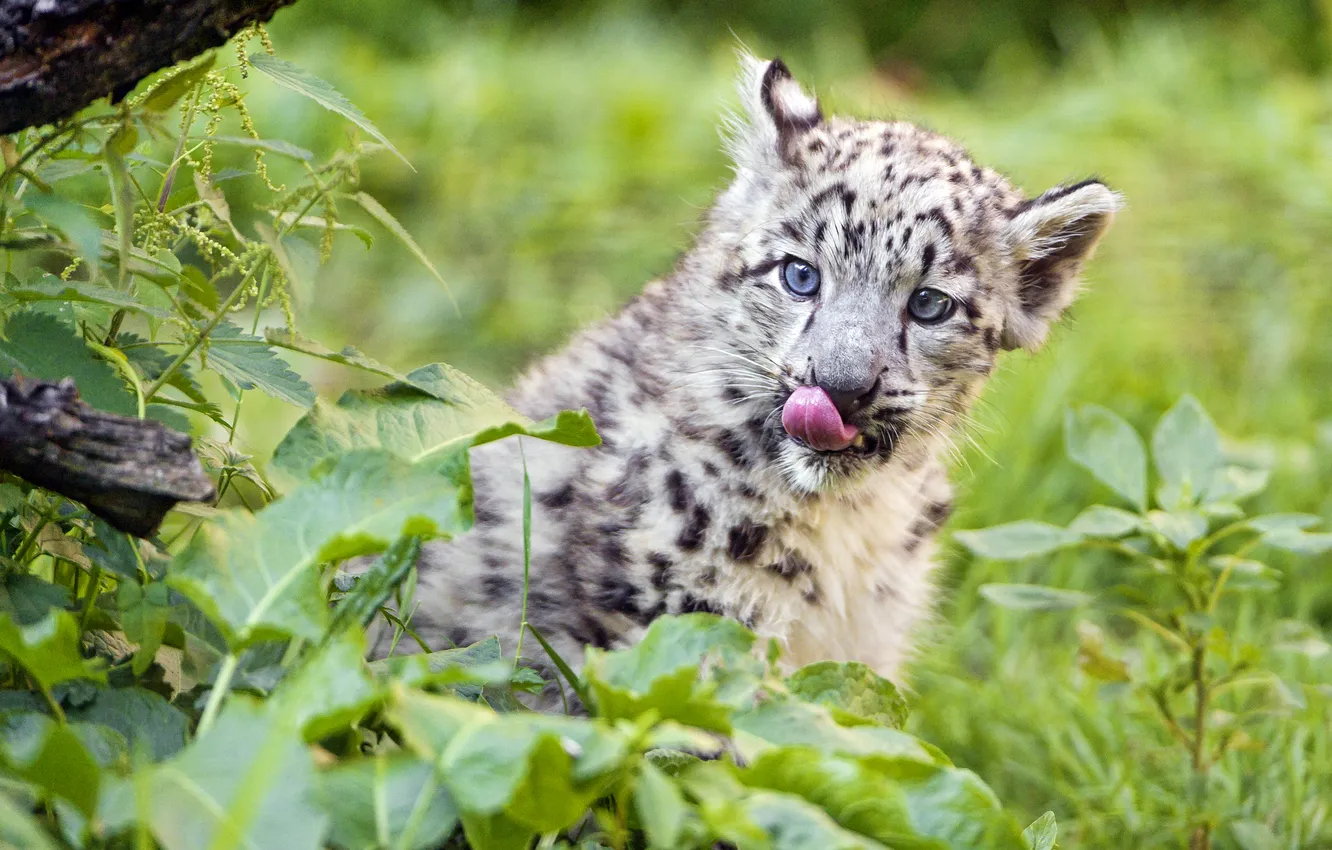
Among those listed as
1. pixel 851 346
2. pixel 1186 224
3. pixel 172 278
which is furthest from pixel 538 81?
pixel 172 278

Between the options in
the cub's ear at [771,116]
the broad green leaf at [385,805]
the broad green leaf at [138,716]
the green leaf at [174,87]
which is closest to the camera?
the broad green leaf at [385,805]

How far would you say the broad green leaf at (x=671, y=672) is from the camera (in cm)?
153

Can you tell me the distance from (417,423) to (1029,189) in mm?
4939

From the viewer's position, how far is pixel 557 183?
702cm

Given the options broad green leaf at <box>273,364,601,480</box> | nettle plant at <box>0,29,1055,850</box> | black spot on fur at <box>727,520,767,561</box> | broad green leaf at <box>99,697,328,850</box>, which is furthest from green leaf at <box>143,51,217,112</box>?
black spot on fur at <box>727,520,767,561</box>

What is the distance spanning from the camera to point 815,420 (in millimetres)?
2512

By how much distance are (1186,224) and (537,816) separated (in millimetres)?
6094

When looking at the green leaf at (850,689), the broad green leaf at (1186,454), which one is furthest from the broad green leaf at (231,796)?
the broad green leaf at (1186,454)

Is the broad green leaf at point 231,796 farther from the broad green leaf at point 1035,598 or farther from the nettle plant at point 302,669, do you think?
the broad green leaf at point 1035,598

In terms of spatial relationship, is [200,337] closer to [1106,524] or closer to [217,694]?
[217,694]

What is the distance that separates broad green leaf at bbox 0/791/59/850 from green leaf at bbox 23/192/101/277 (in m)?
0.62

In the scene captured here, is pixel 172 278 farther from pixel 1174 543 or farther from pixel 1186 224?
pixel 1186 224

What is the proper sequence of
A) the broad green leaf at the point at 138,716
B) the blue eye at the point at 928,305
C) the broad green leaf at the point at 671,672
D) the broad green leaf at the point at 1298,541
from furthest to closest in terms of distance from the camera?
the blue eye at the point at 928,305 → the broad green leaf at the point at 1298,541 → the broad green leaf at the point at 138,716 → the broad green leaf at the point at 671,672

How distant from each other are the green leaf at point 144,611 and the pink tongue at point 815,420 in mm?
1239
